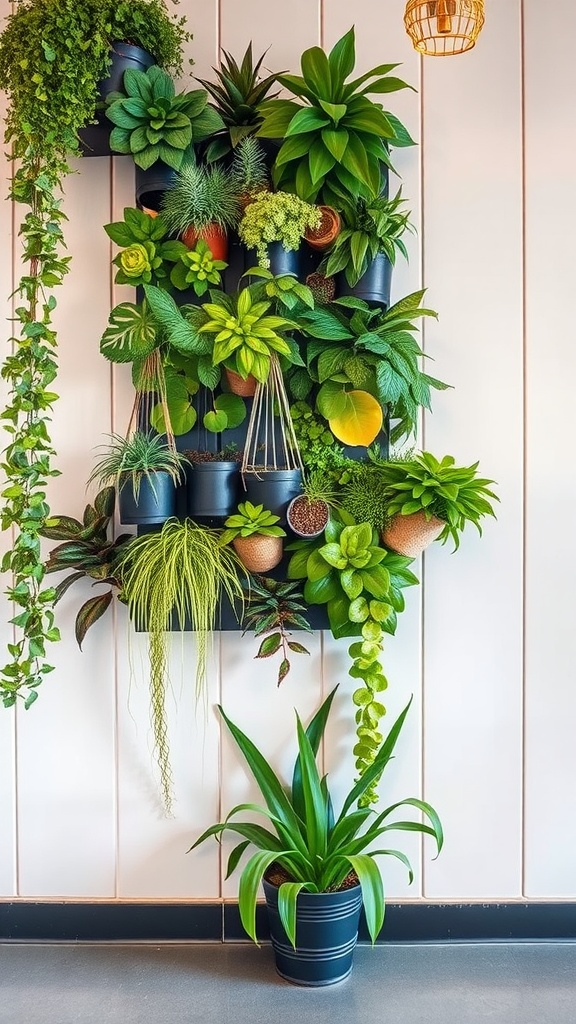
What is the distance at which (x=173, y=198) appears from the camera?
1.51 meters

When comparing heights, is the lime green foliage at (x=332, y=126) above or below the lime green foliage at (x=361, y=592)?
above

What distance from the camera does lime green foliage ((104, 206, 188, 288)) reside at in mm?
1519

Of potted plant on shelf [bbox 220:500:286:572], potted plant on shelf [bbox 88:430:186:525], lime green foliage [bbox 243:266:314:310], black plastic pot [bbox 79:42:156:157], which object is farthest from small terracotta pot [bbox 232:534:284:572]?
black plastic pot [bbox 79:42:156:157]

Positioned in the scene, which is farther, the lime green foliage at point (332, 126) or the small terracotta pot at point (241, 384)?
the small terracotta pot at point (241, 384)

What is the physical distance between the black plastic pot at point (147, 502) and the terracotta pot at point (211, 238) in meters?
0.45

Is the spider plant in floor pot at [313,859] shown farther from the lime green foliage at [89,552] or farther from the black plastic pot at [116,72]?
the black plastic pot at [116,72]

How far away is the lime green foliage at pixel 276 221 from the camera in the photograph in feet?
4.79

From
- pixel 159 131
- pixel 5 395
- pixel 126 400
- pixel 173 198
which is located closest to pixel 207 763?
pixel 126 400

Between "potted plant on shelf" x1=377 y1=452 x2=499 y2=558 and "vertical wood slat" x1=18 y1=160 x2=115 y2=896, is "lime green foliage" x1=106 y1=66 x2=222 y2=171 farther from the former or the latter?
"potted plant on shelf" x1=377 y1=452 x2=499 y2=558

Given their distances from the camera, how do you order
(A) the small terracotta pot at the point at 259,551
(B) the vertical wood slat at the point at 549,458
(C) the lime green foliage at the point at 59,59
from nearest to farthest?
(C) the lime green foliage at the point at 59,59, (A) the small terracotta pot at the point at 259,551, (B) the vertical wood slat at the point at 549,458

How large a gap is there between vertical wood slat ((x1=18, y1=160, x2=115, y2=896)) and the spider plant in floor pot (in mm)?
248

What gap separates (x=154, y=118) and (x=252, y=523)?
0.77 meters

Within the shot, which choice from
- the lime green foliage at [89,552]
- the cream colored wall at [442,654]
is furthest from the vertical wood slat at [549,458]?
the lime green foliage at [89,552]

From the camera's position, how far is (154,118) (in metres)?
1.47
